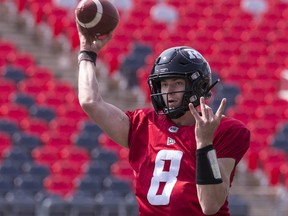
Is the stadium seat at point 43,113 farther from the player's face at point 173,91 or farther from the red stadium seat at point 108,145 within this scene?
the player's face at point 173,91

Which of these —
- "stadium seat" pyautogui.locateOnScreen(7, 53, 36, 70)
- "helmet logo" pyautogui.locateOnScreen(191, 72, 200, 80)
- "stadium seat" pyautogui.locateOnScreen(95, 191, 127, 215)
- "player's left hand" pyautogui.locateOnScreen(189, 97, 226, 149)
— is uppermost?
"helmet logo" pyautogui.locateOnScreen(191, 72, 200, 80)

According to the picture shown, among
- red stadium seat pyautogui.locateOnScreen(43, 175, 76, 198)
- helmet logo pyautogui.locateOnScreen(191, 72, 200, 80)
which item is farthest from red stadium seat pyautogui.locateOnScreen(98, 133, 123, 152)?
helmet logo pyautogui.locateOnScreen(191, 72, 200, 80)

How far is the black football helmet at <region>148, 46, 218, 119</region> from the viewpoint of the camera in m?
3.94

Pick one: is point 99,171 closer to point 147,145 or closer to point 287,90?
point 287,90

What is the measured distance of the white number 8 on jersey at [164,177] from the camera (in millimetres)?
3912

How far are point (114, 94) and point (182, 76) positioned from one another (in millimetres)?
9228

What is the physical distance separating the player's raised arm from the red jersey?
114 millimetres

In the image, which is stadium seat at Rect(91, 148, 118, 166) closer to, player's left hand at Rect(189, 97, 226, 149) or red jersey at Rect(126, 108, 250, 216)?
red jersey at Rect(126, 108, 250, 216)

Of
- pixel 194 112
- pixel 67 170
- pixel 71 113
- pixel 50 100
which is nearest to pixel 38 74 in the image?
pixel 50 100

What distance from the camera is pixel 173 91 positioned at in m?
3.95

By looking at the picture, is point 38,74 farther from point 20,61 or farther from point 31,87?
point 31,87

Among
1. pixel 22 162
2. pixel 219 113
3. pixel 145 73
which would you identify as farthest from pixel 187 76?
pixel 145 73

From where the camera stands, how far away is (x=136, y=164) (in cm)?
406

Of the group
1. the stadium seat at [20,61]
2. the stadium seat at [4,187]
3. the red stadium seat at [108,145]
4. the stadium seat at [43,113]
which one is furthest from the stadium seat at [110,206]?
the stadium seat at [20,61]
